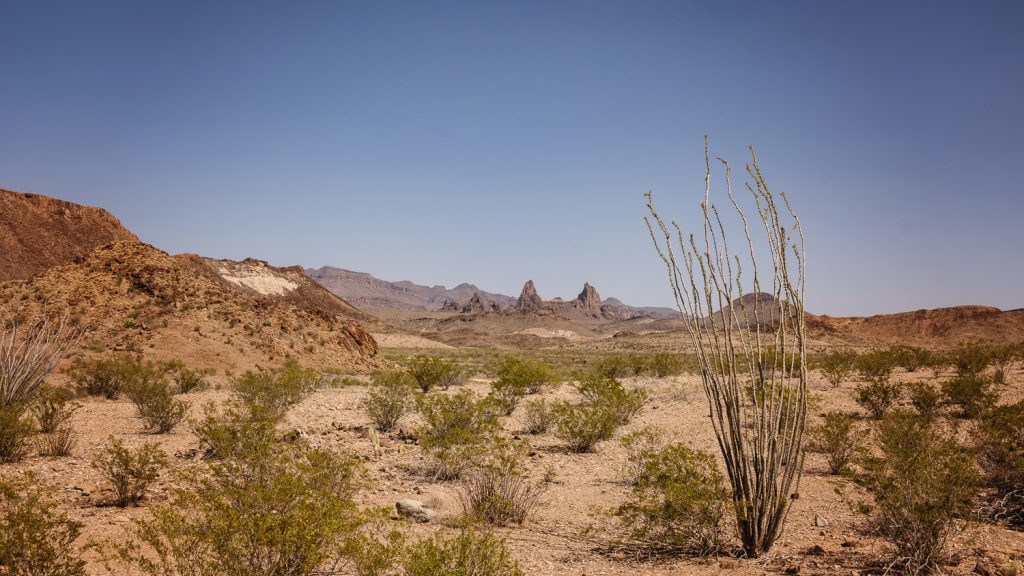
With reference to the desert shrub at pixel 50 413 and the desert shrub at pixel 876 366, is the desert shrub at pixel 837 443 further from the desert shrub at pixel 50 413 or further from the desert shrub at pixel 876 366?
the desert shrub at pixel 50 413

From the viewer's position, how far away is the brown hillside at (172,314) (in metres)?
20.2

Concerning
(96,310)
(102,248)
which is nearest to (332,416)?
(96,310)

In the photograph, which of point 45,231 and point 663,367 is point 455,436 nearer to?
point 663,367

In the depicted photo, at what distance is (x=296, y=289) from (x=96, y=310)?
52.0m

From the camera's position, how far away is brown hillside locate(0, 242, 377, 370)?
795 inches

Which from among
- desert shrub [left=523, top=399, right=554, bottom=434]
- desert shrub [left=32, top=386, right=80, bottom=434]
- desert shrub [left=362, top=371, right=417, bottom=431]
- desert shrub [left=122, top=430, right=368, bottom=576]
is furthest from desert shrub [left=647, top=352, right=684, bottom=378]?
desert shrub [left=122, top=430, right=368, bottom=576]

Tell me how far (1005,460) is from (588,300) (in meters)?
182

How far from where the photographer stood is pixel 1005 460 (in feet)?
23.4

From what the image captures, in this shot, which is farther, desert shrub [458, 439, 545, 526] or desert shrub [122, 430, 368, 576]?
desert shrub [458, 439, 545, 526]

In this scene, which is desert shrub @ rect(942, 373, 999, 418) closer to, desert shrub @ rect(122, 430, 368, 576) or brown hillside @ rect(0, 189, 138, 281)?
desert shrub @ rect(122, 430, 368, 576)

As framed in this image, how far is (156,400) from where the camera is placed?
10.1 m

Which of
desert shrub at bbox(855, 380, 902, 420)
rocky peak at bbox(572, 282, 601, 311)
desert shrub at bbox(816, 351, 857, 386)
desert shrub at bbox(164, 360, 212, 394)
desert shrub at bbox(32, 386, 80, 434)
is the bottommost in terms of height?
desert shrub at bbox(164, 360, 212, 394)

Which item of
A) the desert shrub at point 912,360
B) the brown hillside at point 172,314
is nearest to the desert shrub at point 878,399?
the desert shrub at point 912,360

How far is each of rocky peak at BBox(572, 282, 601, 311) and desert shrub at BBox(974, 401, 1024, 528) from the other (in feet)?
577
